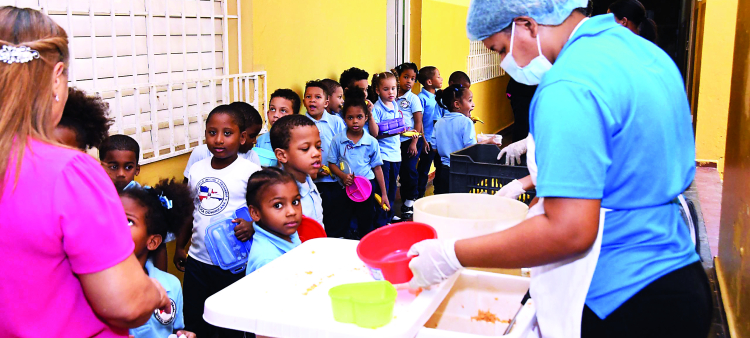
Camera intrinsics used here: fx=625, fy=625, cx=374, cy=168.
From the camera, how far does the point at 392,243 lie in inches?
77.3

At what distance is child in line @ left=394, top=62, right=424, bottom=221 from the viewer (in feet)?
21.5

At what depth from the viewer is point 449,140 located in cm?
570

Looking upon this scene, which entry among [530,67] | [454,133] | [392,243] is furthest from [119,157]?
[454,133]

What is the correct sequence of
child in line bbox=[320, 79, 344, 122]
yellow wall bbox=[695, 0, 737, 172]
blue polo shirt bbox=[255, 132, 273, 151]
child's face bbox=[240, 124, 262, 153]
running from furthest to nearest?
yellow wall bbox=[695, 0, 737, 172] → child in line bbox=[320, 79, 344, 122] → blue polo shirt bbox=[255, 132, 273, 151] → child's face bbox=[240, 124, 262, 153]

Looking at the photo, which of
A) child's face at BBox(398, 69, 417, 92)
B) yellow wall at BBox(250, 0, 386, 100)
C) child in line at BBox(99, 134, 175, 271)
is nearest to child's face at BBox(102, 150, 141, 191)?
child in line at BBox(99, 134, 175, 271)

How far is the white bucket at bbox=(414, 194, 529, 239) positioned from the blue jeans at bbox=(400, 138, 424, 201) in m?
4.16

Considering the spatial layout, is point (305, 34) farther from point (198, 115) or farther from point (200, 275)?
point (200, 275)

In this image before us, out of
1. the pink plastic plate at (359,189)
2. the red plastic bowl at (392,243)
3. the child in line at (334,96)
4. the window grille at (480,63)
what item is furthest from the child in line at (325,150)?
the window grille at (480,63)

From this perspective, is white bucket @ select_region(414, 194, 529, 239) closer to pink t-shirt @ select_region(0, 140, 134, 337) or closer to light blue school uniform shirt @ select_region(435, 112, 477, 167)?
pink t-shirt @ select_region(0, 140, 134, 337)

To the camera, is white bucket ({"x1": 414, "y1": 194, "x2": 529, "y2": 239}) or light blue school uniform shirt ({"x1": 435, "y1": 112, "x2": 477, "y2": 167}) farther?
light blue school uniform shirt ({"x1": 435, "y1": 112, "x2": 477, "y2": 167})

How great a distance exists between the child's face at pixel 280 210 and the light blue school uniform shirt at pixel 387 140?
9.51 ft

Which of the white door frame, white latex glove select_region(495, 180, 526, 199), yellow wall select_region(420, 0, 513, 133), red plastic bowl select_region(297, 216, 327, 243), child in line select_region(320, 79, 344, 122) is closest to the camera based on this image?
white latex glove select_region(495, 180, 526, 199)

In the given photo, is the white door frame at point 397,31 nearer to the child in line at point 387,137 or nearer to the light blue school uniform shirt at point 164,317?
the child in line at point 387,137

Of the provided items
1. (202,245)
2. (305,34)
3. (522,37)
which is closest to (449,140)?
(305,34)
